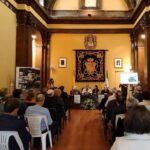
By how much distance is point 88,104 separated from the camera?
1523cm

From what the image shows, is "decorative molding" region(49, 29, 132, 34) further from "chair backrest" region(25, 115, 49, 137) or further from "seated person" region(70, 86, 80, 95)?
"chair backrest" region(25, 115, 49, 137)

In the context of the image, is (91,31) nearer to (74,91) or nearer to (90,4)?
(90,4)

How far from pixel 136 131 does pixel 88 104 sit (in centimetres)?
1318

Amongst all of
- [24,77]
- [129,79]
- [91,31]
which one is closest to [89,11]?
[91,31]

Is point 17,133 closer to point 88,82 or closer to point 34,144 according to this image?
point 34,144

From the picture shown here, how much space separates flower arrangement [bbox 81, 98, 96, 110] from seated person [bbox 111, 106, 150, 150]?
12994mm

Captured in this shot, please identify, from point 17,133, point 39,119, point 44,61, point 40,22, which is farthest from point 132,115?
point 44,61

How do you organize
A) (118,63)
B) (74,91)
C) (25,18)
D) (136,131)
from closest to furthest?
(136,131) → (25,18) → (74,91) → (118,63)

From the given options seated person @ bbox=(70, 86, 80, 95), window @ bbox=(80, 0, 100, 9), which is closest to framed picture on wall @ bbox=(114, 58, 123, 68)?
seated person @ bbox=(70, 86, 80, 95)

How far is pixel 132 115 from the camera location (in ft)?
6.90

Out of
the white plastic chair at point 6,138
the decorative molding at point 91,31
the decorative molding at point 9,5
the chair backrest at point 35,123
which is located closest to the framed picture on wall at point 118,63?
the decorative molding at point 91,31

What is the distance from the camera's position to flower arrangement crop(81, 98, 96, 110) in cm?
1518

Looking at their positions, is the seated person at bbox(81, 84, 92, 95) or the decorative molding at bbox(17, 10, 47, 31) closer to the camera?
the decorative molding at bbox(17, 10, 47, 31)

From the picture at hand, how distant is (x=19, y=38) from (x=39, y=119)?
6118 mm
